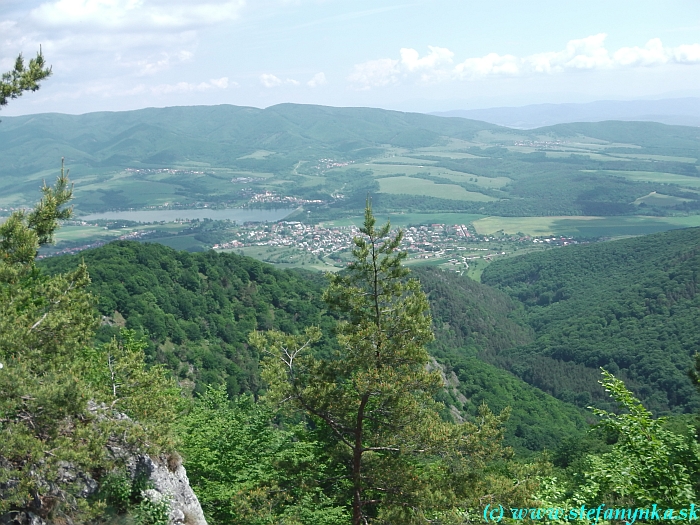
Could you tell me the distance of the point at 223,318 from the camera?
5244 centimetres

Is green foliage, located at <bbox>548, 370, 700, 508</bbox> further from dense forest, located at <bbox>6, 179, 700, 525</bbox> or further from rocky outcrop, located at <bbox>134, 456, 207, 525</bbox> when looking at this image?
rocky outcrop, located at <bbox>134, 456, 207, 525</bbox>

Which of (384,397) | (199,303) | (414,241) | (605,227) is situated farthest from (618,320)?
(605,227)

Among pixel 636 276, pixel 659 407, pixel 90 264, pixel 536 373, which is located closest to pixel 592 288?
pixel 636 276

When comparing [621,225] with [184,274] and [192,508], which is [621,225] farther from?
[192,508]

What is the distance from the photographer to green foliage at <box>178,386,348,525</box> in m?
12.1

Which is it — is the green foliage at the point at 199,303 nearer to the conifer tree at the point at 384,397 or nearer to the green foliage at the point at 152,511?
the conifer tree at the point at 384,397

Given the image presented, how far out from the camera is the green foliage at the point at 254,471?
1212 centimetres

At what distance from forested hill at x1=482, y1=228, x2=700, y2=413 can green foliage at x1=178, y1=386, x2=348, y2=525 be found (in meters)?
53.9

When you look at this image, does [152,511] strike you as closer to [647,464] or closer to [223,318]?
[647,464]

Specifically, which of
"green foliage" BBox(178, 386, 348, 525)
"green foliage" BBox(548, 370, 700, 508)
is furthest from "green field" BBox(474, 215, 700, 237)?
"green foliage" BBox(548, 370, 700, 508)

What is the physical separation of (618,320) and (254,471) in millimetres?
91300

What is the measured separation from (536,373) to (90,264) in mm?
62299

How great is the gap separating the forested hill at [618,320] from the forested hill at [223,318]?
13.8 m

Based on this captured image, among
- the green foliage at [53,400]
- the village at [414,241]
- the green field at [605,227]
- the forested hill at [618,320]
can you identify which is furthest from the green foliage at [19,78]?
the green field at [605,227]
